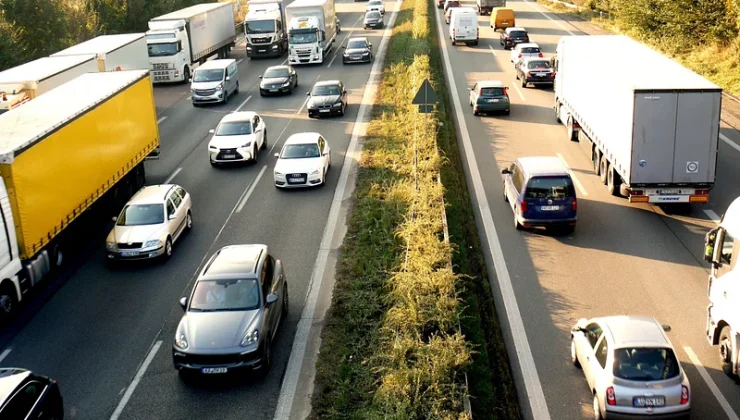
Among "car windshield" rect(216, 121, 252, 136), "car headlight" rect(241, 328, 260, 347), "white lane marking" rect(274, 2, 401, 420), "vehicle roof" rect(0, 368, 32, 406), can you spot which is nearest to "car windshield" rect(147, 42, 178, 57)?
"white lane marking" rect(274, 2, 401, 420)

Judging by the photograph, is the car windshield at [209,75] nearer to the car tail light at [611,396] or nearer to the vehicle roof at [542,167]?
the vehicle roof at [542,167]

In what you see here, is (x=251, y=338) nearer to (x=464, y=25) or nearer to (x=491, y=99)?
(x=491, y=99)

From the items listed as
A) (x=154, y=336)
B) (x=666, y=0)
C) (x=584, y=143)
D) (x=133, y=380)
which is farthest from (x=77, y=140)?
(x=666, y=0)

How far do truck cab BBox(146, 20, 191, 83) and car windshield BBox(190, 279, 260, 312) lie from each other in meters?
30.7

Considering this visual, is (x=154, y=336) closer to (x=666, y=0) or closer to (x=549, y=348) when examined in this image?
(x=549, y=348)

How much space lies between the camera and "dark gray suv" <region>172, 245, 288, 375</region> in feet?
46.4

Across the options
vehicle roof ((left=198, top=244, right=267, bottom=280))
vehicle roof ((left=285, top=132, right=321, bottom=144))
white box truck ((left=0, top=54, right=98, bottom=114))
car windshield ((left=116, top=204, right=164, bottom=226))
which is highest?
white box truck ((left=0, top=54, right=98, bottom=114))

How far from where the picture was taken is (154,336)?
16.4 m

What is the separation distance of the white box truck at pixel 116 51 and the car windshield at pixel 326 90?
29.2ft

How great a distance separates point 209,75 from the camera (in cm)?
3869

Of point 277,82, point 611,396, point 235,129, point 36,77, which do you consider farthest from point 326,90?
point 611,396

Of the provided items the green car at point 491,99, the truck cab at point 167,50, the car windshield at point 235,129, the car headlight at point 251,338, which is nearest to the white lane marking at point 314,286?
the car headlight at point 251,338

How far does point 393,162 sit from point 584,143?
24.3ft

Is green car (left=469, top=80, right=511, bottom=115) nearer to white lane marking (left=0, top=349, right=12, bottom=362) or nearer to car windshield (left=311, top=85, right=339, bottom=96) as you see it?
car windshield (left=311, top=85, right=339, bottom=96)
